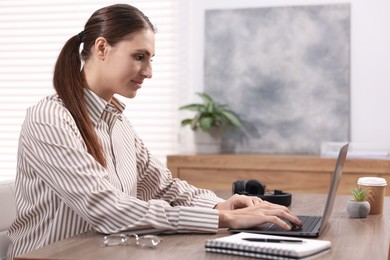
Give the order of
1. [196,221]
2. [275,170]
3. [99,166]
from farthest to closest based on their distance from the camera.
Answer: [275,170], [99,166], [196,221]

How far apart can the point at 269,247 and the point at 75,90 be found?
3.12 ft

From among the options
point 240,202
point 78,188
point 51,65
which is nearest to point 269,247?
point 78,188

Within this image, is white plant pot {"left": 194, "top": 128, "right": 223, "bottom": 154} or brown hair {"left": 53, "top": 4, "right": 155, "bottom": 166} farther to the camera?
white plant pot {"left": 194, "top": 128, "right": 223, "bottom": 154}

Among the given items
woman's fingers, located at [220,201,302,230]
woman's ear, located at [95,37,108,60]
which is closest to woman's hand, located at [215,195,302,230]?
woman's fingers, located at [220,201,302,230]

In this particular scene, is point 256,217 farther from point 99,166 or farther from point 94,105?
point 94,105

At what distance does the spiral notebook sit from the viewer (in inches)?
60.7

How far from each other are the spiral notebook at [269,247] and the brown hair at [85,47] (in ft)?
2.09

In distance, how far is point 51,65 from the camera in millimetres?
5246

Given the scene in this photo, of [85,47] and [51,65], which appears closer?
[85,47]

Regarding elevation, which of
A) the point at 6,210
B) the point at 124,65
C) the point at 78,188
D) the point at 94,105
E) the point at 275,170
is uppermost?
the point at 124,65

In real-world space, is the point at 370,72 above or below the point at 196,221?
above

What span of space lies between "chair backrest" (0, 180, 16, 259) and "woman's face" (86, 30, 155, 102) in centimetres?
46

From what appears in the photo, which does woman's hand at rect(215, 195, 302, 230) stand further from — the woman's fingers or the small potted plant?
the small potted plant

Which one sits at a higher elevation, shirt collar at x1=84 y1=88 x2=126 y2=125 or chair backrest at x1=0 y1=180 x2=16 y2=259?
shirt collar at x1=84 y1=88 x2=126 y2=125
